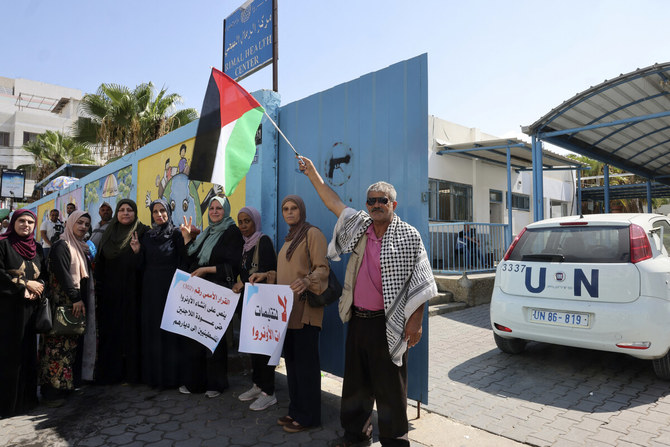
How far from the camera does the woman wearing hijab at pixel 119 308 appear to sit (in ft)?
14.3

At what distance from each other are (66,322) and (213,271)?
1433 millimetres

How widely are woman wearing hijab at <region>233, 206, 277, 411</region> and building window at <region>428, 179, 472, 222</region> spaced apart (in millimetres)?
9459

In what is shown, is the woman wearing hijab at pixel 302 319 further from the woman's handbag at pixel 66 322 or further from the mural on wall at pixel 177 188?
the woman's handbag at pixel 66 322

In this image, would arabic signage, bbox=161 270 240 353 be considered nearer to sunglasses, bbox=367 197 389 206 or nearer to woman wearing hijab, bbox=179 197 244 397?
woman wearing hijab, bbox=179 197 244 397

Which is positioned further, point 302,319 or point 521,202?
point 521,202

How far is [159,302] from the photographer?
4.20 m

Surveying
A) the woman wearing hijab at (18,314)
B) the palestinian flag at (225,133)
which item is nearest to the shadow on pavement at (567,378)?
the palestinian flag at (225,133)

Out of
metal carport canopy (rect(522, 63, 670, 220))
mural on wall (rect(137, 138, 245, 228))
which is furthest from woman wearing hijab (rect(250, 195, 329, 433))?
metal carport canopy (rect(522, 63, 670, 220))

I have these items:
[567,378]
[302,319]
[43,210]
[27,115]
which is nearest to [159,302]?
[302,319]

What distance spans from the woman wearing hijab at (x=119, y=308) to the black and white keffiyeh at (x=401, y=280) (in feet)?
9.31

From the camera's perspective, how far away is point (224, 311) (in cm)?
379

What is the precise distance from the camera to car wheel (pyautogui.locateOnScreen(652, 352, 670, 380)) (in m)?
4.14

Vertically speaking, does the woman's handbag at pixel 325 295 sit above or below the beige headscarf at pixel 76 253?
below

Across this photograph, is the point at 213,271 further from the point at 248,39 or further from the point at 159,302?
the point at 248,39
